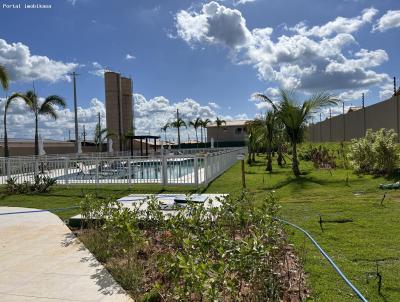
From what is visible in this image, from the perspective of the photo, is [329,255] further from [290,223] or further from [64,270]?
[64,270]

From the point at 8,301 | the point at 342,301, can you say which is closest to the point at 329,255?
the point at 342,301

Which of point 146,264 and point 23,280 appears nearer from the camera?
point 23,280

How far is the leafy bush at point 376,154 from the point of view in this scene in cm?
1205

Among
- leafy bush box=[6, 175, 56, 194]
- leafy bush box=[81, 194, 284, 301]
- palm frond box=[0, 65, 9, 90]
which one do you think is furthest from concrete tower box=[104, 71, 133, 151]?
leafy bush box=[81, 194, 284, 301]

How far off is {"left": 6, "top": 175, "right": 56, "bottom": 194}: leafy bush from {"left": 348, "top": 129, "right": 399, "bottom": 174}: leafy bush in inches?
428

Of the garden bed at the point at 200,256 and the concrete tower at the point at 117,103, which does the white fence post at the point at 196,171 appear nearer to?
the garden bed at the point at 200,256

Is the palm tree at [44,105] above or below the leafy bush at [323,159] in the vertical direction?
above

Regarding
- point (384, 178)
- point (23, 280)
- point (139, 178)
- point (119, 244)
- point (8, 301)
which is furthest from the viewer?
point (139, 178)

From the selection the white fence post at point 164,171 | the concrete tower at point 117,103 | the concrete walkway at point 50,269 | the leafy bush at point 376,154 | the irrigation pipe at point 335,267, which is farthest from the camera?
the concrete tower at point 117,103

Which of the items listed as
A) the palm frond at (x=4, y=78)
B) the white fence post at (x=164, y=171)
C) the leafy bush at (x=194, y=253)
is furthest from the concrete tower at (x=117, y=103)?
the leafy bush at (x=194, y=253)

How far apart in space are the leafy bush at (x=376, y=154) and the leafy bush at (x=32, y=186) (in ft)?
35.6

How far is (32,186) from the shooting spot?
11.5 m

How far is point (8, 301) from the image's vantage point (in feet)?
11.1

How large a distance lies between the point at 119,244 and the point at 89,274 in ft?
2.21
